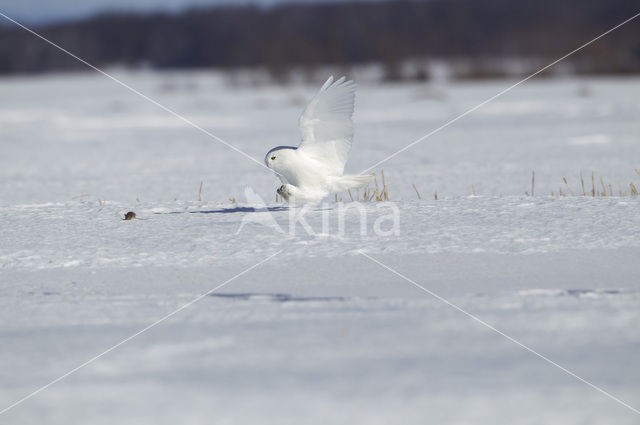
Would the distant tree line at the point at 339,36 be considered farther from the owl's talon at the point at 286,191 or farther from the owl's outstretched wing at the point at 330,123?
the owl's talon at the point at 286,191

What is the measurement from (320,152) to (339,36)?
3230 centimetres

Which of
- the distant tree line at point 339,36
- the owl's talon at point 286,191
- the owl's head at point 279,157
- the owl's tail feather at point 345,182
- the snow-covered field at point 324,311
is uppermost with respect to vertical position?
the distant tree line at point 339,36

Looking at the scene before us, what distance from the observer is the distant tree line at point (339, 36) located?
2852cm

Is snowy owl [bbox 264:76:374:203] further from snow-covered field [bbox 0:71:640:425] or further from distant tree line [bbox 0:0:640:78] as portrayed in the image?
distant tree line [bbox 0:0:640:78]

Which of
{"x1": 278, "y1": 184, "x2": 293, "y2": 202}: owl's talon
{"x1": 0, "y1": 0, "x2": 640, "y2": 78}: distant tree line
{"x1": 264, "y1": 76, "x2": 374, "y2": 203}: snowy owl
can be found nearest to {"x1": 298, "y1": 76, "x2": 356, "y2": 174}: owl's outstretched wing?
{"x1": 264, "y1": 76, "x2": 374, "y2": 203}: snowy owl

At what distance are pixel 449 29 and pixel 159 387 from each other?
44.4 metres

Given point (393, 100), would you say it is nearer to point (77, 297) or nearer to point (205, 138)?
point (205, 138)

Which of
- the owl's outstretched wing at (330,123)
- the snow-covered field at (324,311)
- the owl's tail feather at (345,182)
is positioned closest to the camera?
the snow-covered field at (324,311)

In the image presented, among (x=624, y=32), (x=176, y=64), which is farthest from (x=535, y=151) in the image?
(x=176, y=64)

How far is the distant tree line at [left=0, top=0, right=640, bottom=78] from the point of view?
93.6 ft

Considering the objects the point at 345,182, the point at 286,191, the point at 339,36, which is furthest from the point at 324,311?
the point at 339,36

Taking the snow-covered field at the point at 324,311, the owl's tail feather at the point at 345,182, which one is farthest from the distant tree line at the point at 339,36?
the snow-covered field at the point at 324,311

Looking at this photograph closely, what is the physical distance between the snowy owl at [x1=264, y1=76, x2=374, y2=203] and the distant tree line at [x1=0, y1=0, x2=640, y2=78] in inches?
739

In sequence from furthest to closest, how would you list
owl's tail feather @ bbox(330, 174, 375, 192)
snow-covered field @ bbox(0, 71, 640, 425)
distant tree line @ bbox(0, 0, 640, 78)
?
distant tree line @ bbox(0, 0, 640, 78) < owl's tail feather @ bbox(330, 174, 375, 192) < snow-covered field @ bbox(0, 71, 640, 425)
